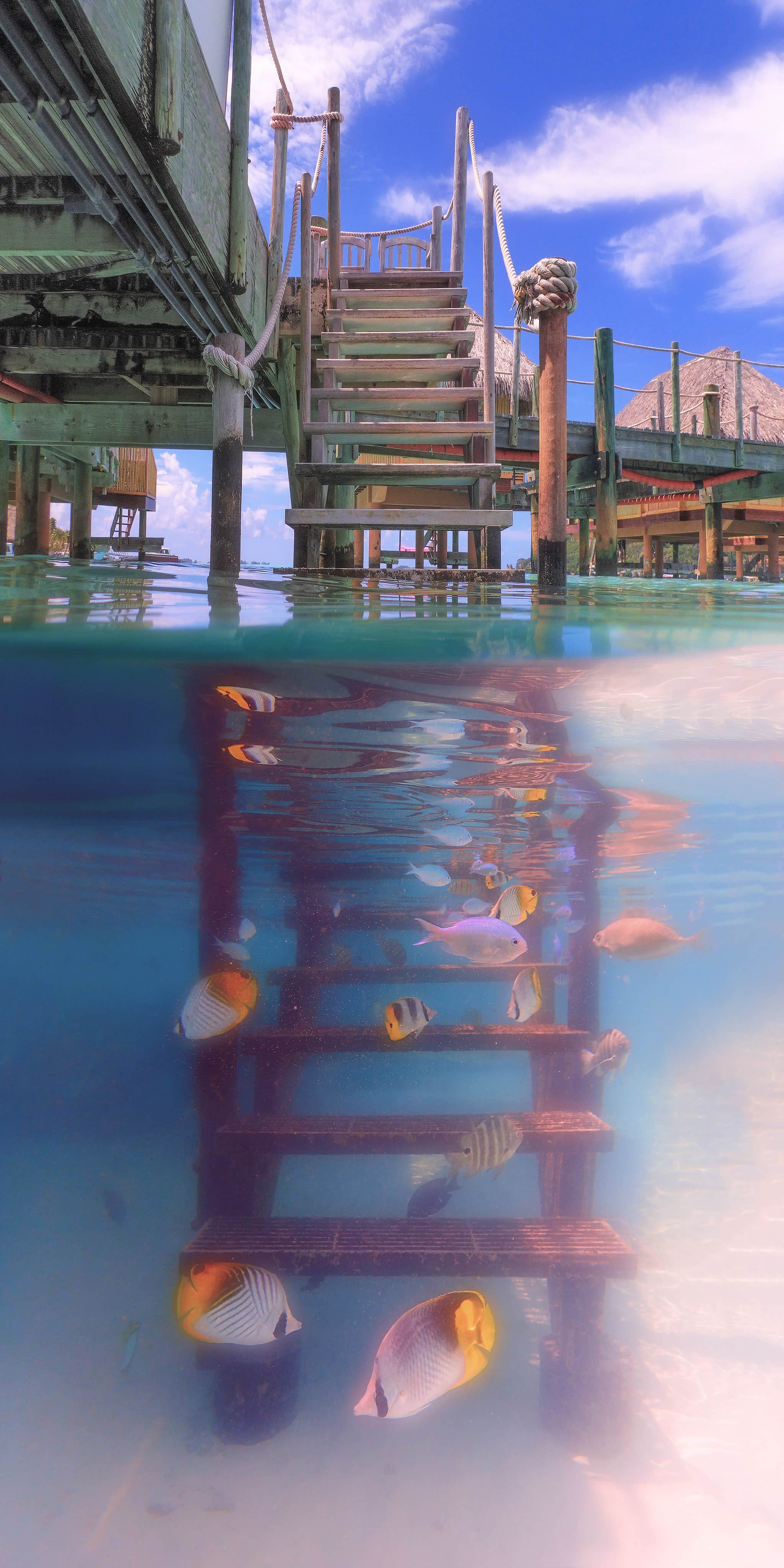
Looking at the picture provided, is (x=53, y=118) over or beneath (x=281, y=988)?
over

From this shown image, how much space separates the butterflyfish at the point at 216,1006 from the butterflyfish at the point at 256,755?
841 mm

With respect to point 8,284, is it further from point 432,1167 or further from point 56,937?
point 432,1167

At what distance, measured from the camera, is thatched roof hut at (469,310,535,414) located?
16.2 meters

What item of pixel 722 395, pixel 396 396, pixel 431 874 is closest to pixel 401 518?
pixel 396 396

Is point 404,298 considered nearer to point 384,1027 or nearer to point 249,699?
point 249,699

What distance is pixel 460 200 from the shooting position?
28.9 ft

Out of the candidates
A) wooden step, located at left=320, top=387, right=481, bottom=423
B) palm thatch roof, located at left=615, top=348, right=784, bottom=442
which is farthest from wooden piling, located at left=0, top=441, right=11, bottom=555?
palm thatch roof, located at left=615, top=348, right=784, bottom=442

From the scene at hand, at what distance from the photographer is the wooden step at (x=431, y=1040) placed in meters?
2.91

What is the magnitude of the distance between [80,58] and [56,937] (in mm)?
4323

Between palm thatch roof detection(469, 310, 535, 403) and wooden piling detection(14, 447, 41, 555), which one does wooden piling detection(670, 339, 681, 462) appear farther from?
wooden piling detection(14, 447, 41, 555)

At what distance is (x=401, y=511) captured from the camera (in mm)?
5879

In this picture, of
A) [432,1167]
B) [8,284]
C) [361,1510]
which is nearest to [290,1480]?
[361,1510]

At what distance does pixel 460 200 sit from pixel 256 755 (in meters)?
8.05

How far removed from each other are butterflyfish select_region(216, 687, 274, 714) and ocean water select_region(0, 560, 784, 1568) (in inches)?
0.6
